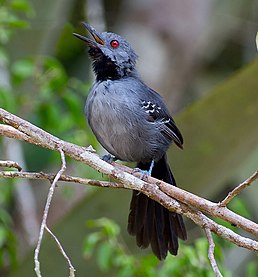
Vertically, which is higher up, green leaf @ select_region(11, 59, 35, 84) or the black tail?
the black tail

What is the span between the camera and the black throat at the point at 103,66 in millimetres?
4410

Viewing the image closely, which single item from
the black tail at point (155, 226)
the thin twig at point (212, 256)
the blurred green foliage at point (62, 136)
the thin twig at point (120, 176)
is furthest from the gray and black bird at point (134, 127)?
the thin twig at point (212, 256)

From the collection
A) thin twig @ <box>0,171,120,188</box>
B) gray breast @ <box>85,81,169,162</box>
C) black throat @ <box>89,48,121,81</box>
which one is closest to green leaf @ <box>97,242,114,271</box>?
gray breast @ <box>85,81,169,162</box>

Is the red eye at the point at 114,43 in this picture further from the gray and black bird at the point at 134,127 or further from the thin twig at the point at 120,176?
the thin twig at the point at 120,176

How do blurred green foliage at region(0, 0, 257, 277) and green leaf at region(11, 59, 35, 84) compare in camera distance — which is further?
green leaf at region(11, 59, 35, 84)

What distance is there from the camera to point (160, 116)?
4363 millimetres

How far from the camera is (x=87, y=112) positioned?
4207mm

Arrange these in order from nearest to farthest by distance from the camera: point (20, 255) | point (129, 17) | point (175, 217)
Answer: point (175, 217) < point (20, 255) < point (129, 17)

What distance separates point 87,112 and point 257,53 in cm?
388

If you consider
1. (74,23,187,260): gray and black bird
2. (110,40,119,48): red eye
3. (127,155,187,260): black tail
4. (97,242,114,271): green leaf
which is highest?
(110,40,119,48): red eye

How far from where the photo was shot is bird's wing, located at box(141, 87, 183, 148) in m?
4.31

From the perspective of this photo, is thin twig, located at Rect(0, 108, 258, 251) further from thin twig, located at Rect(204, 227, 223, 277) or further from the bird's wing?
the bird's wing

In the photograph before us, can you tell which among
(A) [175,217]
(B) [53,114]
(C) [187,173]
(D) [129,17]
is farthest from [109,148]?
(D) [129,17]

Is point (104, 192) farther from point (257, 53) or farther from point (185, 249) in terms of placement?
point (257, 53)
